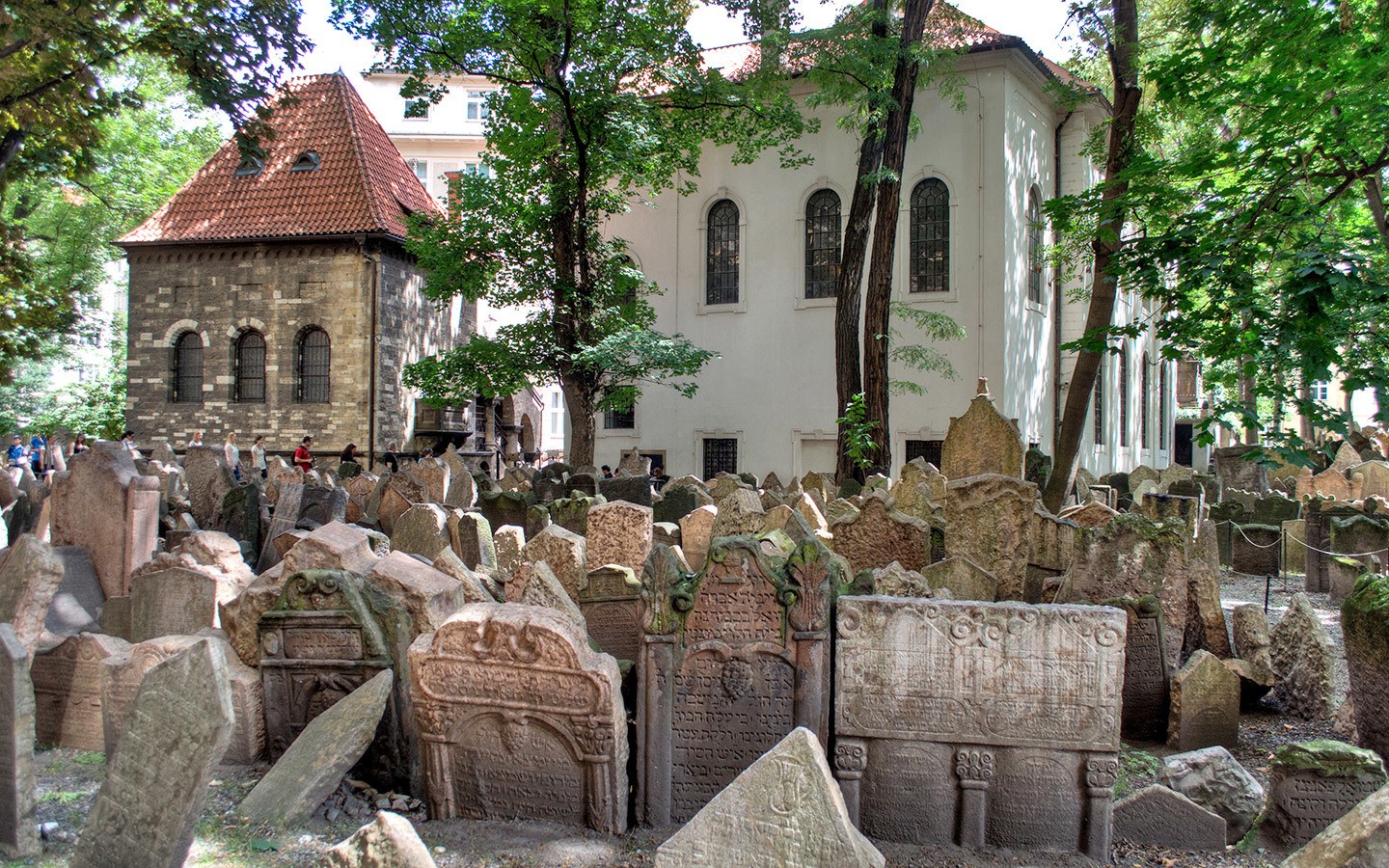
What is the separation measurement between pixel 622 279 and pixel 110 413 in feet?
79.0

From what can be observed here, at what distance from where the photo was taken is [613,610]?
6.44 metres

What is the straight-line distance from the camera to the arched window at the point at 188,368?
1030 inches

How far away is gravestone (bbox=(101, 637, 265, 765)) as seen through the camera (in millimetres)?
4859

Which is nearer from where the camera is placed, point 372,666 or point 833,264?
point 372,666

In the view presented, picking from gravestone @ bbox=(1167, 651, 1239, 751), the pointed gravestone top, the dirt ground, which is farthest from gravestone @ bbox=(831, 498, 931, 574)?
the dirt ground

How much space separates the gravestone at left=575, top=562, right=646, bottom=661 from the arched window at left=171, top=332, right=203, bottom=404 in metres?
23.3

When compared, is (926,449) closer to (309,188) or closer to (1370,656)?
(1370,656)

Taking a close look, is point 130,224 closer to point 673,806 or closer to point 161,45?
point 161,45

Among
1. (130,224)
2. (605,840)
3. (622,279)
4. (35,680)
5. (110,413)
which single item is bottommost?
(605,840)

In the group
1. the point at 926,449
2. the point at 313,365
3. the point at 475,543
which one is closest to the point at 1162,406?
the point at 926,449

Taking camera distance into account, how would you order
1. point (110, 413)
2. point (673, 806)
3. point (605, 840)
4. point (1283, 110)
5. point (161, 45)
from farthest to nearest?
1. point (110, 413)
2. point (161, 45)
3. point (1283, 110)
4. point (673, 806)
5. point (605, 840)

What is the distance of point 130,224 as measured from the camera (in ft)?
98.7

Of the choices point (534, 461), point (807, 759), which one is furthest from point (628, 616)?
point (534, 461)

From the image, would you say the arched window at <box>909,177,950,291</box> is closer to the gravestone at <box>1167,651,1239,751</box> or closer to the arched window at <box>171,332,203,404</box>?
the gravestone at <box>1167,651,1239,751</box>
